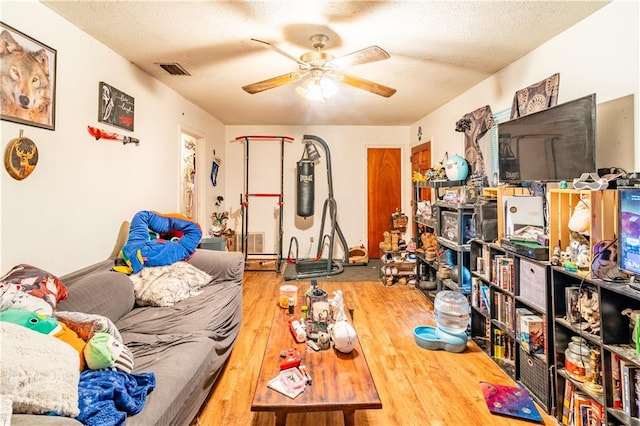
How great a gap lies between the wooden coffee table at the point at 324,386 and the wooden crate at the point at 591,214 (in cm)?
127

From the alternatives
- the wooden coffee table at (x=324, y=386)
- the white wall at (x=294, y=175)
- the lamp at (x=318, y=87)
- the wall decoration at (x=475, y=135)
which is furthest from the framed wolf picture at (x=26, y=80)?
the white wall at (x=294, y=175)

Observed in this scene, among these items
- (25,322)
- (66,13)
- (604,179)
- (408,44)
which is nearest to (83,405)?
(25,322)

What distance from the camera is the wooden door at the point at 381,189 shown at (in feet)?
18.4

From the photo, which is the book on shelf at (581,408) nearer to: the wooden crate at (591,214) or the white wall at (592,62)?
the wooden crate at (591,214)

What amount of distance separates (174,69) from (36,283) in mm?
2149

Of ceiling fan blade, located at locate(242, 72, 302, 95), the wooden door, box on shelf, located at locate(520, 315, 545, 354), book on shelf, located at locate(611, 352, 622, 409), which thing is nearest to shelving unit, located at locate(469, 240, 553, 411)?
box on shelf, located at locate(520, 315, 545, 354)

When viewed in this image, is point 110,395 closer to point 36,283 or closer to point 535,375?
point 36,283

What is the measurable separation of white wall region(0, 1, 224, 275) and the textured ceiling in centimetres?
15

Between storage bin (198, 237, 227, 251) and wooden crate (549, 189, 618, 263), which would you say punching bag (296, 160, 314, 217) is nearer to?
storage bin (198, 237, 227, 251)

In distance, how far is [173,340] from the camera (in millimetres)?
1777

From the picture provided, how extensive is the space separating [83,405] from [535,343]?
2327 mm

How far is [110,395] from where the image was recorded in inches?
46.9

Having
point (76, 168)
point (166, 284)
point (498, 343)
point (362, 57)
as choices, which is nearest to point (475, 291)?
point (498, 343)

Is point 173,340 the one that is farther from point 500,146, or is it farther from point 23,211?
point 500,146
